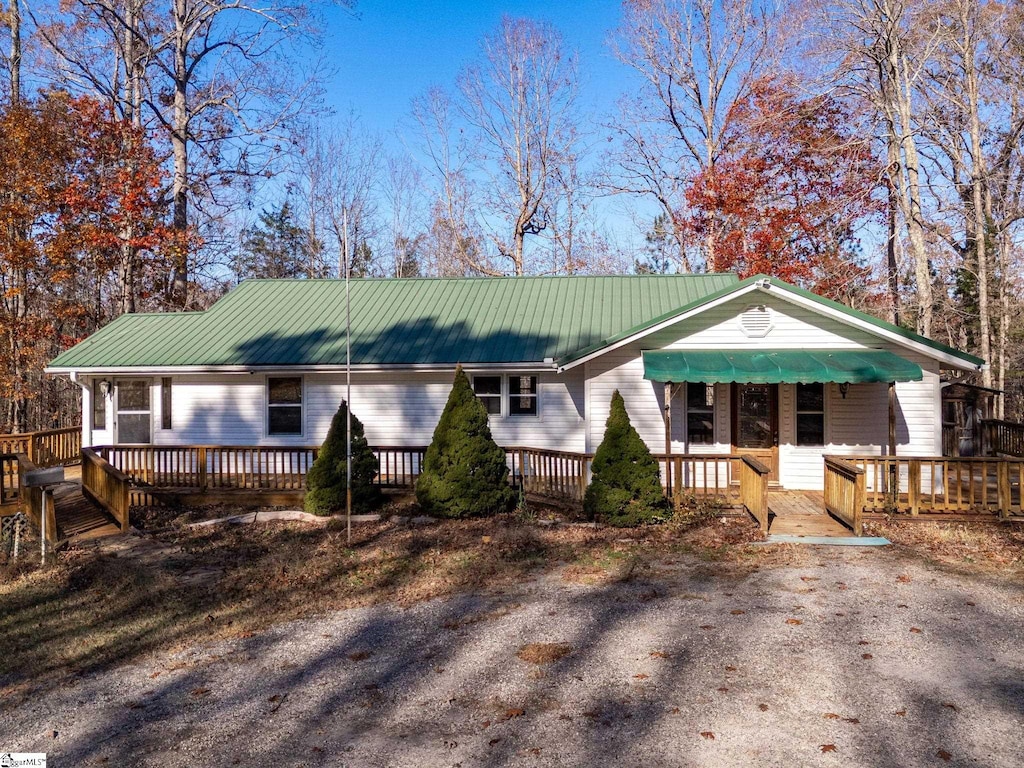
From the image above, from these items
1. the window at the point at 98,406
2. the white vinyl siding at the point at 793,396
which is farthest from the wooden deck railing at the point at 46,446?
the white vinyl siding at the point at 793,396

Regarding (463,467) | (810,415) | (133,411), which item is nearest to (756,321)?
(810,415)

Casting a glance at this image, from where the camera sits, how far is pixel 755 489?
9.95 metres

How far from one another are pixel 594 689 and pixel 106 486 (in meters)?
9.76

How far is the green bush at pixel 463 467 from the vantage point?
11125mm

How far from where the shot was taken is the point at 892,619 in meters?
6.53

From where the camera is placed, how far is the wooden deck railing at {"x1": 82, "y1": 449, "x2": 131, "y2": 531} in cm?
1097

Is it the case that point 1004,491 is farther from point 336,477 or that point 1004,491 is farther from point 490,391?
point 336,477

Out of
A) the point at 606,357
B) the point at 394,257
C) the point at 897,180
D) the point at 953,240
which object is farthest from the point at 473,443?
the point at 394,257

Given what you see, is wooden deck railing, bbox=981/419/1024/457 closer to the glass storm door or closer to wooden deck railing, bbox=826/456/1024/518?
wooden deck railing, bbox=826/456/1024/518

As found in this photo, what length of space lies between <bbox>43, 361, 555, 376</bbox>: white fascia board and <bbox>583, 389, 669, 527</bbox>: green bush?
270 cm

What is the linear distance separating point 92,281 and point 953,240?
30.9 m

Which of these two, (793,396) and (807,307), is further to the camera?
(793,396)

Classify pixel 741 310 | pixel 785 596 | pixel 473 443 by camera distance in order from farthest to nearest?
pixel 741 310
pixel 473 443
pixel 785 596

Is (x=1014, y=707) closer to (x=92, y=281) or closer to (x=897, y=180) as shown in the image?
(x=897, y=180)
